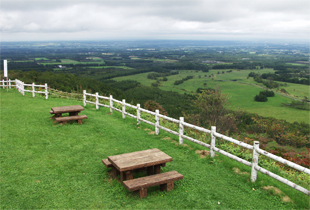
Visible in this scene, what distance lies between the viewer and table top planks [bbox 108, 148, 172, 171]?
566cm

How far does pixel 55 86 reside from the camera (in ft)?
116

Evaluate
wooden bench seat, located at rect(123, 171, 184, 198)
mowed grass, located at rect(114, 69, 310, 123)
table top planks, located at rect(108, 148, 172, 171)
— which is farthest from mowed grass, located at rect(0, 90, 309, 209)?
mowed grass, located at rect(114, 69, 310, 123)

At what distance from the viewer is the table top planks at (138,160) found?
566cm

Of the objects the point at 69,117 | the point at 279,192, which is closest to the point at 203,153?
the point at 279,192

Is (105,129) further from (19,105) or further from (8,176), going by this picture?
(19,105)

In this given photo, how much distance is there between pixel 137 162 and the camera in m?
5.86

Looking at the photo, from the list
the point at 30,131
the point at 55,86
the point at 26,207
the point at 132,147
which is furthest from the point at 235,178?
the point at 55,86

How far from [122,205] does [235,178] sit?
304cm

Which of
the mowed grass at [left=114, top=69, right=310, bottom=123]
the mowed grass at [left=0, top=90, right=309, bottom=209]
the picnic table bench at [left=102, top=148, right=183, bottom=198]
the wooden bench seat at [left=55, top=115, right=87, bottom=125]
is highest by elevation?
the picnic table bench at [left=102, top=148, right=183, bottom=198]

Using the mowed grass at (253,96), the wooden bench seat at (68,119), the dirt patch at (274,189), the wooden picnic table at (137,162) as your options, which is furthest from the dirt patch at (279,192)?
the mowed grass at (253,96)

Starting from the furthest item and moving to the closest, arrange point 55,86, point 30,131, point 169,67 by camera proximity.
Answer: point 169,67
point 55,86
point 30,131

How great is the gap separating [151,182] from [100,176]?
1.69 m

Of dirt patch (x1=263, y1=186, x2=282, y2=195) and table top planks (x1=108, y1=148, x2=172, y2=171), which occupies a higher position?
table top planks (x1=108, y1=148, x2=172, y2=171)

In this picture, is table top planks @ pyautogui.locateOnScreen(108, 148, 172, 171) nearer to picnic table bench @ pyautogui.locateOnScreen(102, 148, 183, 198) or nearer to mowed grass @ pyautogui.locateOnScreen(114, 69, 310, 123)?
picnic table bench @ pyautogui.locateOnScreen(102, 148, 183, 198)
